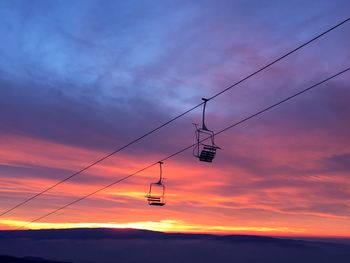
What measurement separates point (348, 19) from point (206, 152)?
348 inches

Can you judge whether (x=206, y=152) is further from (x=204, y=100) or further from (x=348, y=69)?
(x=348, y=69)

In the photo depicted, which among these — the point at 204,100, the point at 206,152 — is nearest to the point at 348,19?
the point at 204,100

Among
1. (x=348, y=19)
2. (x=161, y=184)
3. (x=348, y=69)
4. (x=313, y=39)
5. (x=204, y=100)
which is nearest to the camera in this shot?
(x=348, y=19)

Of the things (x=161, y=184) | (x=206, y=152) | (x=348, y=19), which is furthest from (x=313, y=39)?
(x=161, y=184)

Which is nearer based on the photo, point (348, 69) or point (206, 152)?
point (348, 69)

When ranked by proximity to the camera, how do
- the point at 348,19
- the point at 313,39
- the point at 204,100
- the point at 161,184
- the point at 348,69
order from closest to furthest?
1. the point at 348,19
2. the point at 313,39
3. the point at 348,69
4. the point at 204,100
5. the point at 161,184

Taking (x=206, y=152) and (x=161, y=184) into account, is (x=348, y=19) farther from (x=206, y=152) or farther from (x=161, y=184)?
(x=161, y=184)

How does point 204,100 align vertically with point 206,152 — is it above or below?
above

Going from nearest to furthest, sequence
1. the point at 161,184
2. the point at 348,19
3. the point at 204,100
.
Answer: the point at 348,19, the point at 204,100, the point at 161,184

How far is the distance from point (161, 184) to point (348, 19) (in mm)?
15494

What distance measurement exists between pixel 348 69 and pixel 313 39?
8.03ft

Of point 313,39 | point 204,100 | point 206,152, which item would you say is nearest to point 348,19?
point 313,39

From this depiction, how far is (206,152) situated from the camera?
2205 cm

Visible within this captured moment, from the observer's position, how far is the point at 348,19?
15273mm
